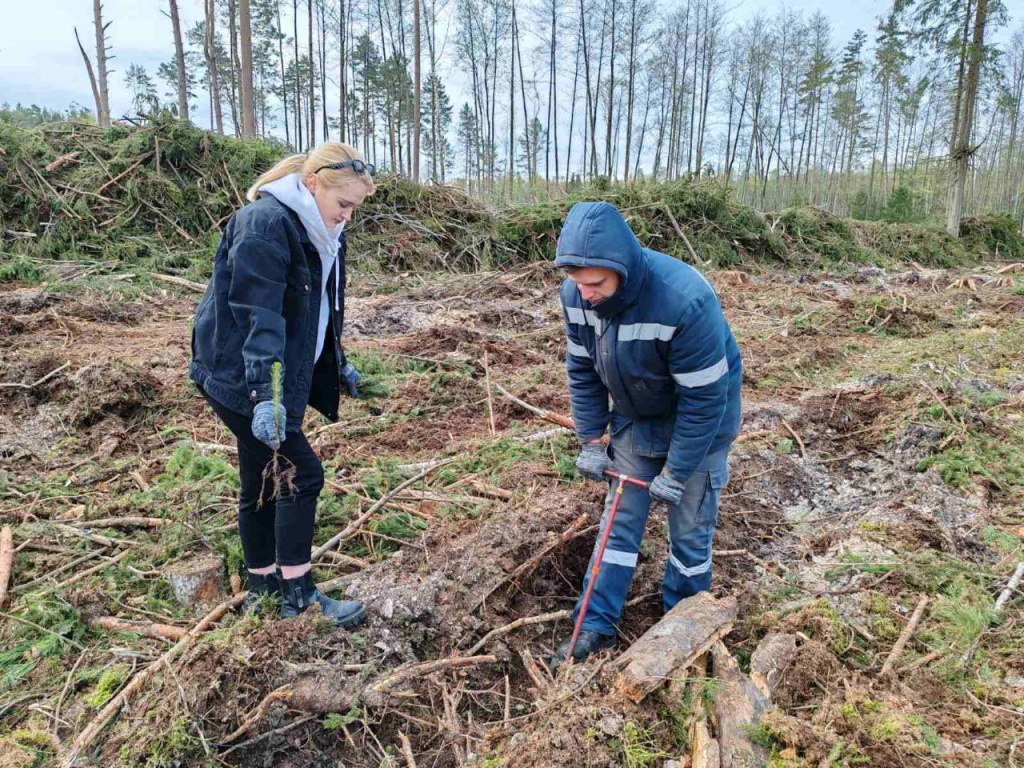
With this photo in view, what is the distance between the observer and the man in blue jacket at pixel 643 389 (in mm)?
2113

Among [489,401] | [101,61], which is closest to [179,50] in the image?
[101,61]

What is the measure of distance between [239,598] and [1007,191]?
61.0 m

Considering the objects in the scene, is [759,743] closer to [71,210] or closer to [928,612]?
[928,612]

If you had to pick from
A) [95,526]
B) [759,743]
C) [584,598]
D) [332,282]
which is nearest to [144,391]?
[95,526]

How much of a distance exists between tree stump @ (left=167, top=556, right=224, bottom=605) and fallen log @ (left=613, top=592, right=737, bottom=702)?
182cm

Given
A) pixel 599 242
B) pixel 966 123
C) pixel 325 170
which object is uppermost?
pixel 966 123

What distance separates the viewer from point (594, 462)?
2.66 meters

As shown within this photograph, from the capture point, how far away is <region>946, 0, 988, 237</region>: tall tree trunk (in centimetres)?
1906

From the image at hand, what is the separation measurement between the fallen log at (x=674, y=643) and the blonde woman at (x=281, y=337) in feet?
3.68

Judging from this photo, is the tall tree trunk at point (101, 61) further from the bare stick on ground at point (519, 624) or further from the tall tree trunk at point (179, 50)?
the bare stick on ground at point (519, 624)

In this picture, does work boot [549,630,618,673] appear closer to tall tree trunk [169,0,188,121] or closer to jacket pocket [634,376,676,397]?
jacket pocket [634,376,676,397]

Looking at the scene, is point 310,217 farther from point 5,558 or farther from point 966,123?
point 966,123

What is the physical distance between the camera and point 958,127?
21.0 meters

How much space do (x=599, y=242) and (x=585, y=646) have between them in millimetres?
1572
